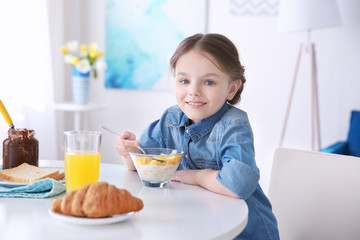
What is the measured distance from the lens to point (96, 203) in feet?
2.44

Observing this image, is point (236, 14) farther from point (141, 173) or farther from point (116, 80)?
point (141, 173)

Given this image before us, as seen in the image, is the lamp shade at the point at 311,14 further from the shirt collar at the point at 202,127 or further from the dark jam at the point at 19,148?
the dark jam at the point at 19,148

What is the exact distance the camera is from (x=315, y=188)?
4.21ft

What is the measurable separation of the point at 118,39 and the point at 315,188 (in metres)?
2.71

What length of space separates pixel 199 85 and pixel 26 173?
52 cm

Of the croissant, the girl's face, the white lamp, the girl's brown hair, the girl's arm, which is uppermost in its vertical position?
the white lamp

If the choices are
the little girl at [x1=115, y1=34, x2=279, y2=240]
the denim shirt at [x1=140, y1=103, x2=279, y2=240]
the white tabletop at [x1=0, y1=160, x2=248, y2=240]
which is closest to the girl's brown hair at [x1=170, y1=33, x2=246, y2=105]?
the little girl at [x1=115, y1=34, x2=279, y2=240]

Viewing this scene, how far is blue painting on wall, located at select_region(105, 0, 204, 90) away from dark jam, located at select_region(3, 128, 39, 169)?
252 centimetres

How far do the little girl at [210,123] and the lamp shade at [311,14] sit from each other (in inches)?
62.1

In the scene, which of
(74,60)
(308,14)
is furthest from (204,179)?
(74,60)

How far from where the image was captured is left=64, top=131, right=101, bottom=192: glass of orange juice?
955 mm

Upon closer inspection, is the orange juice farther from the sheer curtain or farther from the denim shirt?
the sheer curtain

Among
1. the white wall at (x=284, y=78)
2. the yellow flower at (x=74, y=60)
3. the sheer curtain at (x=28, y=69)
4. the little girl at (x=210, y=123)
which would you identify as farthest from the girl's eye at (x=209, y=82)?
the white wall at (x=284, y=78)

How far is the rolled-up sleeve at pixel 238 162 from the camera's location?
102 centimetres
